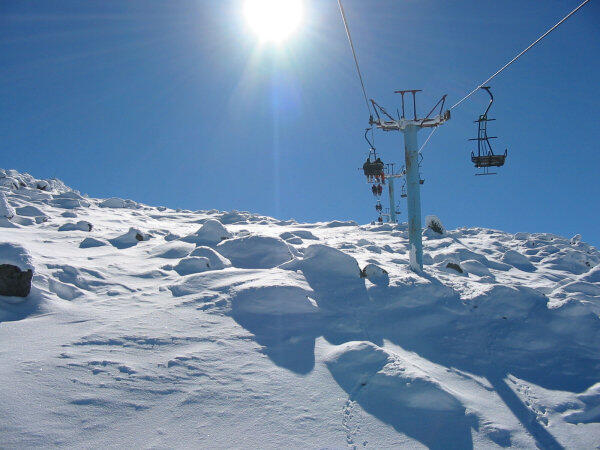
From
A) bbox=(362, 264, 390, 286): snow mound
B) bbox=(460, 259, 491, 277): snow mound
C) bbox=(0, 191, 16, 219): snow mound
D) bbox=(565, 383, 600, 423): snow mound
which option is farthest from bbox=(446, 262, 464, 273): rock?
bbox=(0, 191, 16, 219): snow mound

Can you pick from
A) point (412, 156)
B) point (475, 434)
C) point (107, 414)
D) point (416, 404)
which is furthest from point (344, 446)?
point (412, 156)

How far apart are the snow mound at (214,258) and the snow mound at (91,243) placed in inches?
138

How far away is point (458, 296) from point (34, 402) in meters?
8.27

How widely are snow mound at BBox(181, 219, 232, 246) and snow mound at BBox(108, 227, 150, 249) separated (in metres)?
1.46

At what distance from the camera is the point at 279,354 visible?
5.71m

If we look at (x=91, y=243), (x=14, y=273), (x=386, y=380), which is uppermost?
(x=91, y=243)

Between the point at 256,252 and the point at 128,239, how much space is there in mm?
4966

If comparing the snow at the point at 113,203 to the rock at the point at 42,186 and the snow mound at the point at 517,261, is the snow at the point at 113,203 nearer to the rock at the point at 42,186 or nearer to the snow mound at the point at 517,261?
the rock at the point at 42,186

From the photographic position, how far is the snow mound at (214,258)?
30.9ft

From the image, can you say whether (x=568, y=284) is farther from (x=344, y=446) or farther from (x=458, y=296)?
(x=344, y=446)

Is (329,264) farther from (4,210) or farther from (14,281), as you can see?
(4,210)

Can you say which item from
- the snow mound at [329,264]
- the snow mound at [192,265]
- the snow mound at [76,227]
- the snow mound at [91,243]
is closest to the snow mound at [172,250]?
the snow mound at [192,265]

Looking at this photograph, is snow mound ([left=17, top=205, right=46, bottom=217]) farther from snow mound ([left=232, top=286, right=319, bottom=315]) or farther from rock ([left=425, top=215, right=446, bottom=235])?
rock ([left=425, top=215, right=446, bottom=235])

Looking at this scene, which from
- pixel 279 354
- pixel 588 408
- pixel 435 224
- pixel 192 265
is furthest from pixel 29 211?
pixel 435 224
